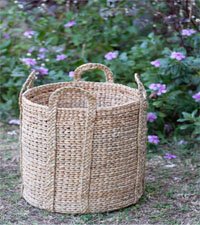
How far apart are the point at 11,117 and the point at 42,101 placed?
1.25 metres

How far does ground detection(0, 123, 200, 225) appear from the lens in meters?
2.68

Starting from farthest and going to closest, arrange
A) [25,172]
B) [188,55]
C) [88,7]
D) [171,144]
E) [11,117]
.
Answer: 1. [88,7]
2. [11,117]
3. [188,55]
4. [171,144]
5. [25,172]

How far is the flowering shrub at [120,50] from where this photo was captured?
145 inches

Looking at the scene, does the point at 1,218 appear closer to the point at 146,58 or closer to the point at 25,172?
the point at 25,172

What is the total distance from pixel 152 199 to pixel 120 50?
72.3 inches

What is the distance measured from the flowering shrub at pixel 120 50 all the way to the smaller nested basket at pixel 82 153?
0.73 meters

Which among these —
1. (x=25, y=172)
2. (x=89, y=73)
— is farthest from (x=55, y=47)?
(x=25, y=172)

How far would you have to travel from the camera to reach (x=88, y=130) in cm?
259

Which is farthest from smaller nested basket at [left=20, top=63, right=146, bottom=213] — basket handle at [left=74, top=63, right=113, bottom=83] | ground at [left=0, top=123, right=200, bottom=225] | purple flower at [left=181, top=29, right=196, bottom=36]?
purple flower at [left=181, top=29, right=196, bottom=36]

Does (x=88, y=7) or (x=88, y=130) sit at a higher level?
(x=88, y=130)

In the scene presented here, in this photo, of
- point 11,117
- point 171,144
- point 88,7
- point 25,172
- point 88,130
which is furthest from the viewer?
point 88,7

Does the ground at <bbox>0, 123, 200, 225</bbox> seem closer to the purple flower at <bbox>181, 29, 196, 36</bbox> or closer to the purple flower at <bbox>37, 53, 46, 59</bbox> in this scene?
the purple flower at <bbox>181, 29, 196, 36</bbox>

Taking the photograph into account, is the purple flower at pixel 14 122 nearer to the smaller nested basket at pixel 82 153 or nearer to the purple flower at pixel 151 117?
the purple flower at pixel 151 117

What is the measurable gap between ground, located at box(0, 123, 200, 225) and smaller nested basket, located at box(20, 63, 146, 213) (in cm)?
5
